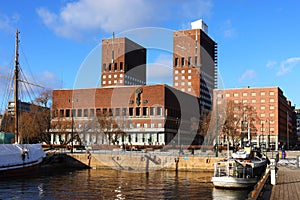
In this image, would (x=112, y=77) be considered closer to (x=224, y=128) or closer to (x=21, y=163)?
(x=224, y=128)

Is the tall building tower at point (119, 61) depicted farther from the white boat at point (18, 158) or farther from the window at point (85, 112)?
the white boat at point (18, 158)

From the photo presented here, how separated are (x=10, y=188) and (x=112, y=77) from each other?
135894 mm

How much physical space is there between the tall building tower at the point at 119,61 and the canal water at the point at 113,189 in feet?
403

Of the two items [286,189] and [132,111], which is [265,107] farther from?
[286,189]

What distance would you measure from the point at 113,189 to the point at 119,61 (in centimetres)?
13634

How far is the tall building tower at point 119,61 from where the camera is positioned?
167750 mm

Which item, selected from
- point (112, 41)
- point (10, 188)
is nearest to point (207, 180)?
point (10, 188)

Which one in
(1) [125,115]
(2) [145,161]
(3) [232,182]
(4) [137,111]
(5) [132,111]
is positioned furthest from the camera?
(5) [132,111]

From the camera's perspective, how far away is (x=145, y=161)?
61312 millimetres

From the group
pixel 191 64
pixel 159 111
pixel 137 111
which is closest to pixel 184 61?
pixel 191 64

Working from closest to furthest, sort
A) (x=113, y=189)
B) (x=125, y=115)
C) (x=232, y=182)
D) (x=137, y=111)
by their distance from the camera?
(x=232, y=182) → (x=113, y=189) → (x=125, y=115) → (x=137, y=111)

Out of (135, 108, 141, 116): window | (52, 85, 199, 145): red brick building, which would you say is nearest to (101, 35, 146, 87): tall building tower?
(52, 85, 199, 145): red brick building

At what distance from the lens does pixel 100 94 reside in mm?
116688

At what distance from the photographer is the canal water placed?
1339 inches
